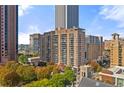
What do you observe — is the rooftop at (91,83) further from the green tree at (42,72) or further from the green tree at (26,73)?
the green tree at (26,73)

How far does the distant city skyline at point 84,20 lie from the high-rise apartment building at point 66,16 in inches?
1.4

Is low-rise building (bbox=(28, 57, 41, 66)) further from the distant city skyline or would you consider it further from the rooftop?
the rooftop

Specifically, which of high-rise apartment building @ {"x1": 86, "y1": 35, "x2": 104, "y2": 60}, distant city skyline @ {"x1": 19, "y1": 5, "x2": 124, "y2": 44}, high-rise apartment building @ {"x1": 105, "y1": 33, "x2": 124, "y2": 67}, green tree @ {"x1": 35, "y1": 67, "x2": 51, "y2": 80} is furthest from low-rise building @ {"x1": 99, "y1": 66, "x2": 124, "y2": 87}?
green tree @ {"x1": 35, "y1": 67, "x2": 51, "y2": 80}

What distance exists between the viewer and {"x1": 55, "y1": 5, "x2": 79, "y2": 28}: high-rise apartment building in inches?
101

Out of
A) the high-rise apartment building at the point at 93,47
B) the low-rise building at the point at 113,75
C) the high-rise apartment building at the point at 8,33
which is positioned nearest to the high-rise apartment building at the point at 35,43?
the high-rise apartment building at the point at 8,33

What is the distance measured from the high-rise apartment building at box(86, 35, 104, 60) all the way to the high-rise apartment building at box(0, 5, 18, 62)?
0.63 meters

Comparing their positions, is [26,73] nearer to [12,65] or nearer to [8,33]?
[12,65]

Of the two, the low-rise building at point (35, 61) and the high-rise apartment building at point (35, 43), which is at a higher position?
the high-rise apartment building at point (35, 43)

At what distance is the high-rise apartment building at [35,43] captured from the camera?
8.69 ft

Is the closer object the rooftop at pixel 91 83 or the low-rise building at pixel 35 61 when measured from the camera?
the rooftop at pixel 91 83

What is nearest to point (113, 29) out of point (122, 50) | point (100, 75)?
point (122, 50)

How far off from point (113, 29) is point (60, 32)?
1.51ft

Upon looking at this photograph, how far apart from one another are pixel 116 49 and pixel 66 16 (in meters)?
0.53
